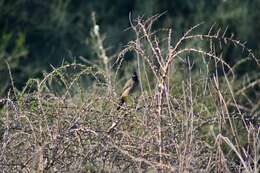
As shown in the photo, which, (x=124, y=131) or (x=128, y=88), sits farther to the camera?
(x=128, y=88)

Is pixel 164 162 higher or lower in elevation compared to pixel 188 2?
higher

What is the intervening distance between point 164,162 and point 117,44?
1204cm

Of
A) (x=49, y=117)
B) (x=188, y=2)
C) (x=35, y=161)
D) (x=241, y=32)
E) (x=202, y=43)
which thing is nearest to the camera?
(x=35, y=161)

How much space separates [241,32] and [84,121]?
465 inches

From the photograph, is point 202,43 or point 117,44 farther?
point 117,44

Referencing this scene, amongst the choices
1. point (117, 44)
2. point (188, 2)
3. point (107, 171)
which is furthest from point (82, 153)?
point (188, 2)

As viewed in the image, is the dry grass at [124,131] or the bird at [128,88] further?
the bird at [128,88]

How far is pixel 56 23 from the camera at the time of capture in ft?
55.1

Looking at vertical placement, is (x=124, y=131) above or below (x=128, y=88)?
above

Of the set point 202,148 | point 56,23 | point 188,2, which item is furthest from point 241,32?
point 202,148

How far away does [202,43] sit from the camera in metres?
13.8

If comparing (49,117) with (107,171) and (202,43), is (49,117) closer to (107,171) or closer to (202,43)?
(107,171)

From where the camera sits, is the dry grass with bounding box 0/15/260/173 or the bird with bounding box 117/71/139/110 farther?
the bird with bounding box 117/71/139/110

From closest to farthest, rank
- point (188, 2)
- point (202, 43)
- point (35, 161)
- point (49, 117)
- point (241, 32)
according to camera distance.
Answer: point (35, 161) → point (49, 117) → point (202, 43) → point (241, 32) → point (188, 2)
